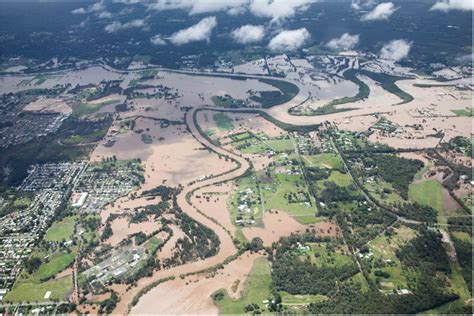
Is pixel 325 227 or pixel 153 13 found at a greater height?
pixel 153 13

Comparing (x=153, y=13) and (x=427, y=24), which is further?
(x=153, y=13)

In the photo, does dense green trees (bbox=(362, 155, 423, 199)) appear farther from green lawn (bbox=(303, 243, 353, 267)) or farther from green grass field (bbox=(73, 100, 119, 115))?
green grass field (bbox=(73, 100, 119, 115))

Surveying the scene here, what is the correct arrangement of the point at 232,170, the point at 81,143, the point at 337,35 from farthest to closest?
the point at 337,35 → the point at 81,143 → the point at 232,170

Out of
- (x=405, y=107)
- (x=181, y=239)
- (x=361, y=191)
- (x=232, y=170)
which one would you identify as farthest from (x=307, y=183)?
A: (x=405, y=107)

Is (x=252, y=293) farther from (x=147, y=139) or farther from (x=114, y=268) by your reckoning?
(x=147, y=139)

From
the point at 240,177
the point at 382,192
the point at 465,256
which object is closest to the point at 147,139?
the point at 240,177

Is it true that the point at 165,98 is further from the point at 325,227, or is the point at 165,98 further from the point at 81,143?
the point at 325,227

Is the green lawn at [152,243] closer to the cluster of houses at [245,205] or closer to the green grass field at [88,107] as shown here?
the cluster of houses at [245,205]

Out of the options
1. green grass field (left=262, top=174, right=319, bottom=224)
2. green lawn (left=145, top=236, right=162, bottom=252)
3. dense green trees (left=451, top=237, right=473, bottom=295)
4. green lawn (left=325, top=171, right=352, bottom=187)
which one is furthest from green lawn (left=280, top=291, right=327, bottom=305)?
green lawn (left=325, top=171, right=352, bottom=187)
